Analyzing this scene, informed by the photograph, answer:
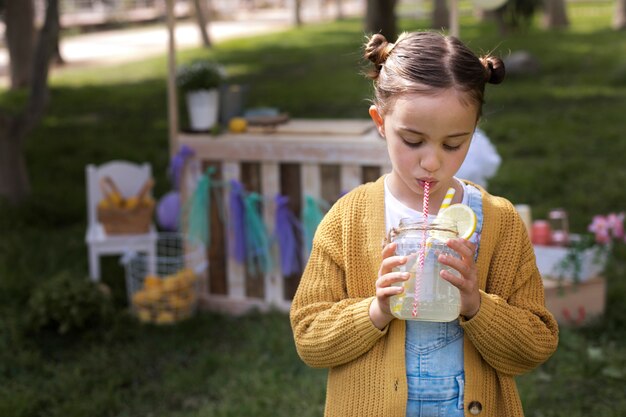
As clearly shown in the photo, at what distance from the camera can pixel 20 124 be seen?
6.41 m

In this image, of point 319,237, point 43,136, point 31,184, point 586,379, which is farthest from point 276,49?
point 319,237

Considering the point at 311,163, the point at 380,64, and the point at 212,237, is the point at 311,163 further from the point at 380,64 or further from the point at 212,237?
the point at 380,64

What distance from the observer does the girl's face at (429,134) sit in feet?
5.64

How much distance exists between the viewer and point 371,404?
187 centimetres

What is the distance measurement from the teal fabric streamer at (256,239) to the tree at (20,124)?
243 centimetres

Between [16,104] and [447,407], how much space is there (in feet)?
31.6

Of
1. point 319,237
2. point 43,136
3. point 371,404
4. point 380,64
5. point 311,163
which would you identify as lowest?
point 43,136

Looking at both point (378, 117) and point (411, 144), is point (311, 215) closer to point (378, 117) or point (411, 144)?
point (378, 117)

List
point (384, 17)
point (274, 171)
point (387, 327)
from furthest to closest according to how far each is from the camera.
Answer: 1. point (384, 17)
2. point (274, 171)
3. point (387, 327)

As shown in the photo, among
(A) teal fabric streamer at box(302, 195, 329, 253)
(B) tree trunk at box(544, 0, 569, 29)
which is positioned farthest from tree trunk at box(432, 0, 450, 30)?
(A) teal fabric streamer at box(302, 195, 329, 253)

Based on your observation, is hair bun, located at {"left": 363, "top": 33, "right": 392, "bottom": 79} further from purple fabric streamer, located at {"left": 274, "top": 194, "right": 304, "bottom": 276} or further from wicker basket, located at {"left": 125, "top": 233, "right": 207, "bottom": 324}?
wicker basket, located at {"left": 125, "top": 233, "right": 207, "bottom": 324}

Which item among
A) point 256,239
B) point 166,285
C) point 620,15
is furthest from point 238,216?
point 620,15

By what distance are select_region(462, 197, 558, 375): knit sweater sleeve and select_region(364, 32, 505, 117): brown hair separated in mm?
276

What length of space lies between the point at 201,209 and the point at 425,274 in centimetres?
320
